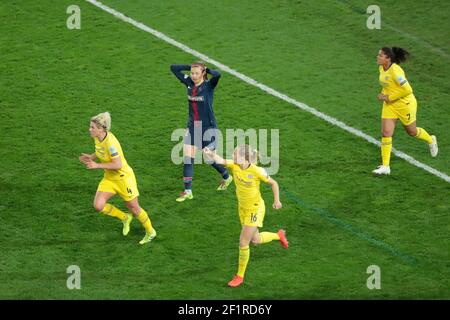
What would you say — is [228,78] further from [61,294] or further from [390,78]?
[61,294]

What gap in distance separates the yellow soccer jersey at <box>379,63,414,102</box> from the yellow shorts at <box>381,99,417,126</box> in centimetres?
9

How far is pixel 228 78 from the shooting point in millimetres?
22406

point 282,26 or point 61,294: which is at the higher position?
point 282,26

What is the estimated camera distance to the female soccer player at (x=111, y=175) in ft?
53.2

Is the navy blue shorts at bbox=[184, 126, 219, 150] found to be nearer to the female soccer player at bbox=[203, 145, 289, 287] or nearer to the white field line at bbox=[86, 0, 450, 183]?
the female soccer player at bbox=[203, 145, 289, 287]

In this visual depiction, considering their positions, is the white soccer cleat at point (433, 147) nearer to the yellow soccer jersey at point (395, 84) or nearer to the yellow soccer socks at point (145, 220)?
the yellow soccer jersey at point (395, 84)

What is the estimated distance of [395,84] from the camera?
1880 centimetres

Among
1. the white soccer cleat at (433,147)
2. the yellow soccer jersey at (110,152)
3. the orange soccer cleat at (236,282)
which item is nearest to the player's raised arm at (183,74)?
the yellow soccer jersey at (110,152)

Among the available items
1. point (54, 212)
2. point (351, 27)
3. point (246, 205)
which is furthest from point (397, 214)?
point (351, 27)

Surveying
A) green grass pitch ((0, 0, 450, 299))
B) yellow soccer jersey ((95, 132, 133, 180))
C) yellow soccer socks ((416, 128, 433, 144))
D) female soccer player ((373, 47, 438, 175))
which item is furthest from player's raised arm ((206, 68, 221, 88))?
yellow soccer socks ((416, 128, 433, 144))

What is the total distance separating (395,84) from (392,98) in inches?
9.7

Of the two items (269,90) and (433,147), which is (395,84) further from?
(269,90)
